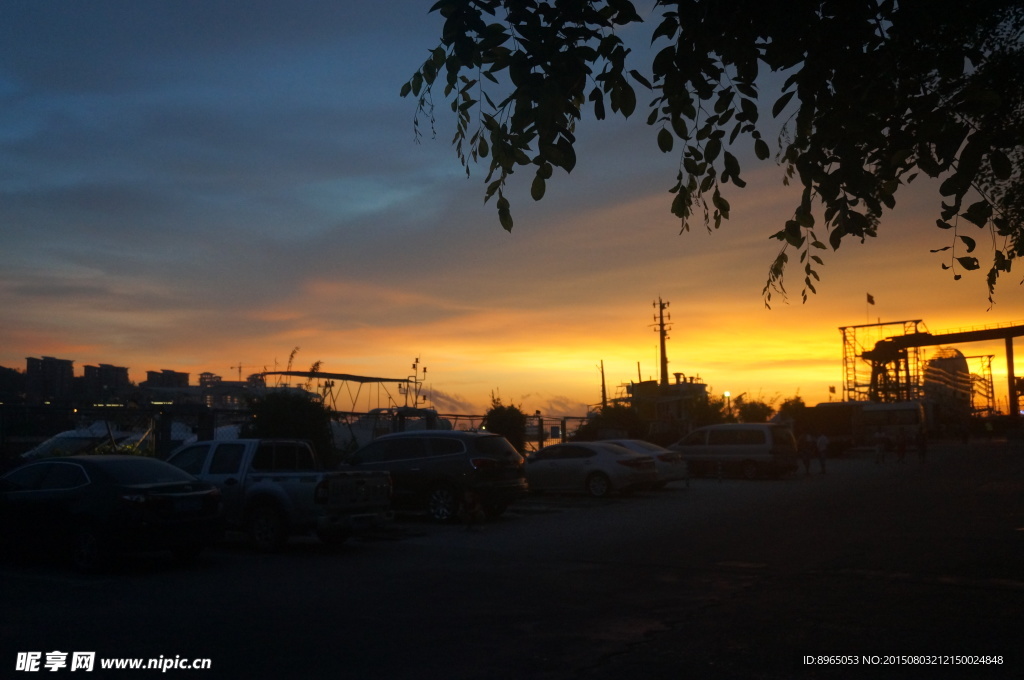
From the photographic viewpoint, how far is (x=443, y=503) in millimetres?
16812

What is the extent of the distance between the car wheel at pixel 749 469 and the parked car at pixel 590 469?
7.16 metres

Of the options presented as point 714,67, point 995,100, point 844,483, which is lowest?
point 844,483

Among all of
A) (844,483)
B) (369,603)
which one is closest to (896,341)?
(844,483)

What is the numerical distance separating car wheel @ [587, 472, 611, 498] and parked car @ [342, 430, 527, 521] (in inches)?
207

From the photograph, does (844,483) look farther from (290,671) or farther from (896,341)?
(896,341)

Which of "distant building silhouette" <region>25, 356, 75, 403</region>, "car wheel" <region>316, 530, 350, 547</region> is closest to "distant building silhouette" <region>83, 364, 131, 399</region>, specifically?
"distant building silhouette" <region>25, 356, 75, 403</region>

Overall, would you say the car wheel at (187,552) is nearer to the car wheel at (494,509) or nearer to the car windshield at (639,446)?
the car wheel at (494,509)

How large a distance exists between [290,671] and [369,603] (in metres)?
2.54

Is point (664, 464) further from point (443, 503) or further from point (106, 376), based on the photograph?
point (106, 376)

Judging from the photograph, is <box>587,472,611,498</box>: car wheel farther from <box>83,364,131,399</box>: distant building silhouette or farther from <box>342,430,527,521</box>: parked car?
<box>83,364,131,399</box>: distant building silhouette

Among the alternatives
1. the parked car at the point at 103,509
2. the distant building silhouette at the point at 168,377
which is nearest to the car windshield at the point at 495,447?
the parked car at the point at 103,509

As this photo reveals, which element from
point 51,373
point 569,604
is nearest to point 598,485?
point 569,604

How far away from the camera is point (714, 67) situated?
7020mm

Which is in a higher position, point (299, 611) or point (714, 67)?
point (714, 67)
